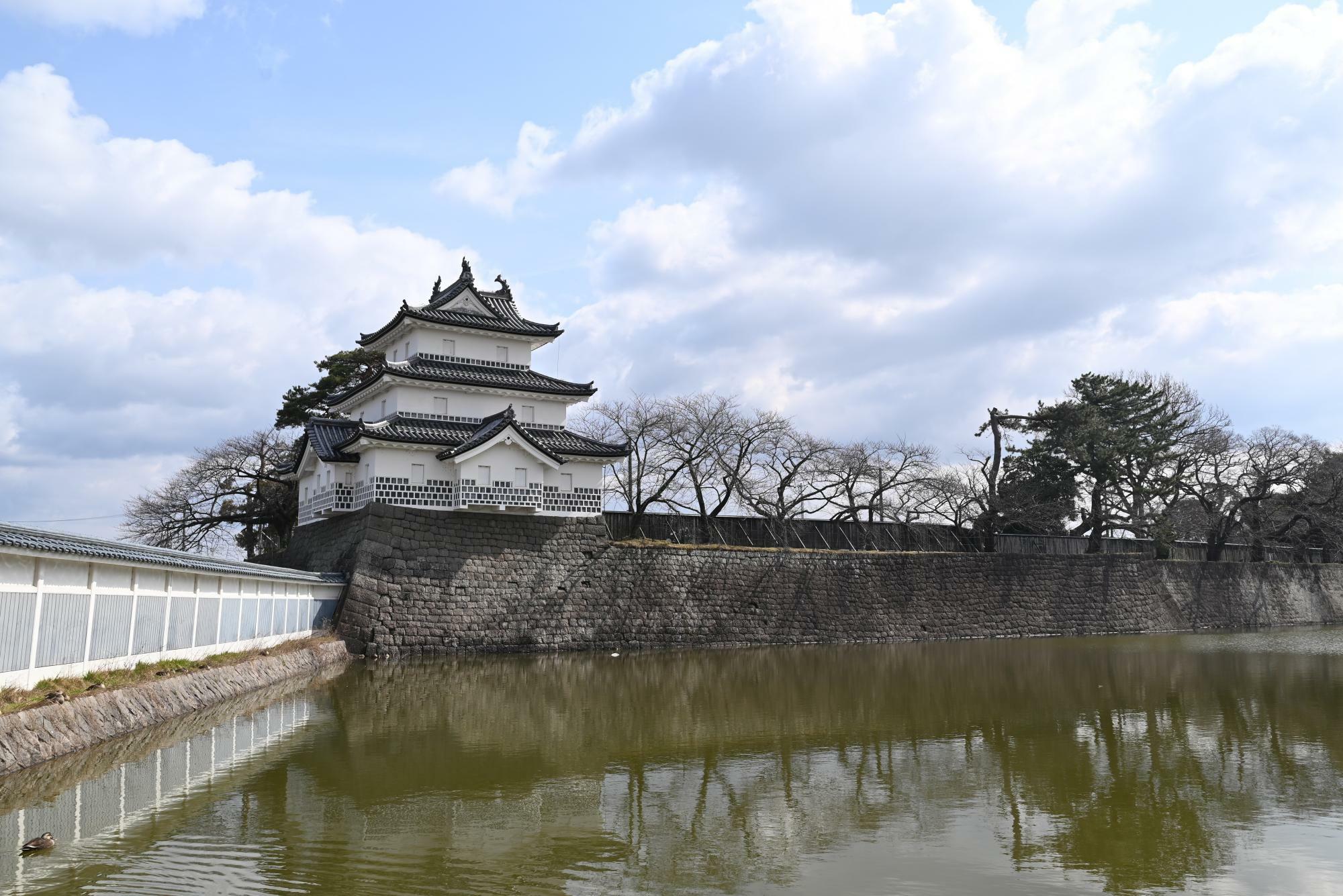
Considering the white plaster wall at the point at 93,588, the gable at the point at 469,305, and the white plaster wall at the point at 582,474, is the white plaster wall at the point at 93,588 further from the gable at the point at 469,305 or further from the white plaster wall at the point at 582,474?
the gable at the point at 469,305

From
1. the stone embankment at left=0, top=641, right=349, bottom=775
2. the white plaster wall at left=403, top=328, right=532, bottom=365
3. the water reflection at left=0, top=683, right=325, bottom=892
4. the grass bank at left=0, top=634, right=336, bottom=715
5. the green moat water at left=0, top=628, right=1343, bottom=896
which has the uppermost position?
the white plaster wall at left=403, top=328, right=532, bottom=365

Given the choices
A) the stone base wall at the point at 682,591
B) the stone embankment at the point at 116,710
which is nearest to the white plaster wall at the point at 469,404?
the stone base wall at the point at 682,591

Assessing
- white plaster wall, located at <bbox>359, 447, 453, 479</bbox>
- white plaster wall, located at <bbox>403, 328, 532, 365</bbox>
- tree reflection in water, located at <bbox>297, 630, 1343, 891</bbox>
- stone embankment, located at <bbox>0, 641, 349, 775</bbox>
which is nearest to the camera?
tree reflection in water, located at <bbox>297, 630, 1343, 891</bbox>

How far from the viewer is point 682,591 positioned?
1024 inches

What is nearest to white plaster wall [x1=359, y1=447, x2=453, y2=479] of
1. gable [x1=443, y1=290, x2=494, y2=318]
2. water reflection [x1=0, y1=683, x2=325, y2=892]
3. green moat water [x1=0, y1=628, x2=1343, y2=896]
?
gable [x1=443, y1=290, x2=494, y2=318]

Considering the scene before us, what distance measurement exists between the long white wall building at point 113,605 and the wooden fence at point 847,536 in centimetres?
1185

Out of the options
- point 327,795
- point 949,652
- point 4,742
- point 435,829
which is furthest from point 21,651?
point 949,652

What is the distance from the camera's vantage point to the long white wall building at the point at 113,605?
866 cm

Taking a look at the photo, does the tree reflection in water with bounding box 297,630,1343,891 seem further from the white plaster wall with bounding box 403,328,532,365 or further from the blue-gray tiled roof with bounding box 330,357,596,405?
the white plaster wall with bounding box 403,328,532,365

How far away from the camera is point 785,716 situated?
42.9ft

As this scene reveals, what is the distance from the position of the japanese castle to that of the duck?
1681 centimetres

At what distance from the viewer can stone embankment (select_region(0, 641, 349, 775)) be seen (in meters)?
8.13

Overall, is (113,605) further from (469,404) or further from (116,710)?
(469,404)

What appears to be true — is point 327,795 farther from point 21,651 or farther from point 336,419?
point 336,419
